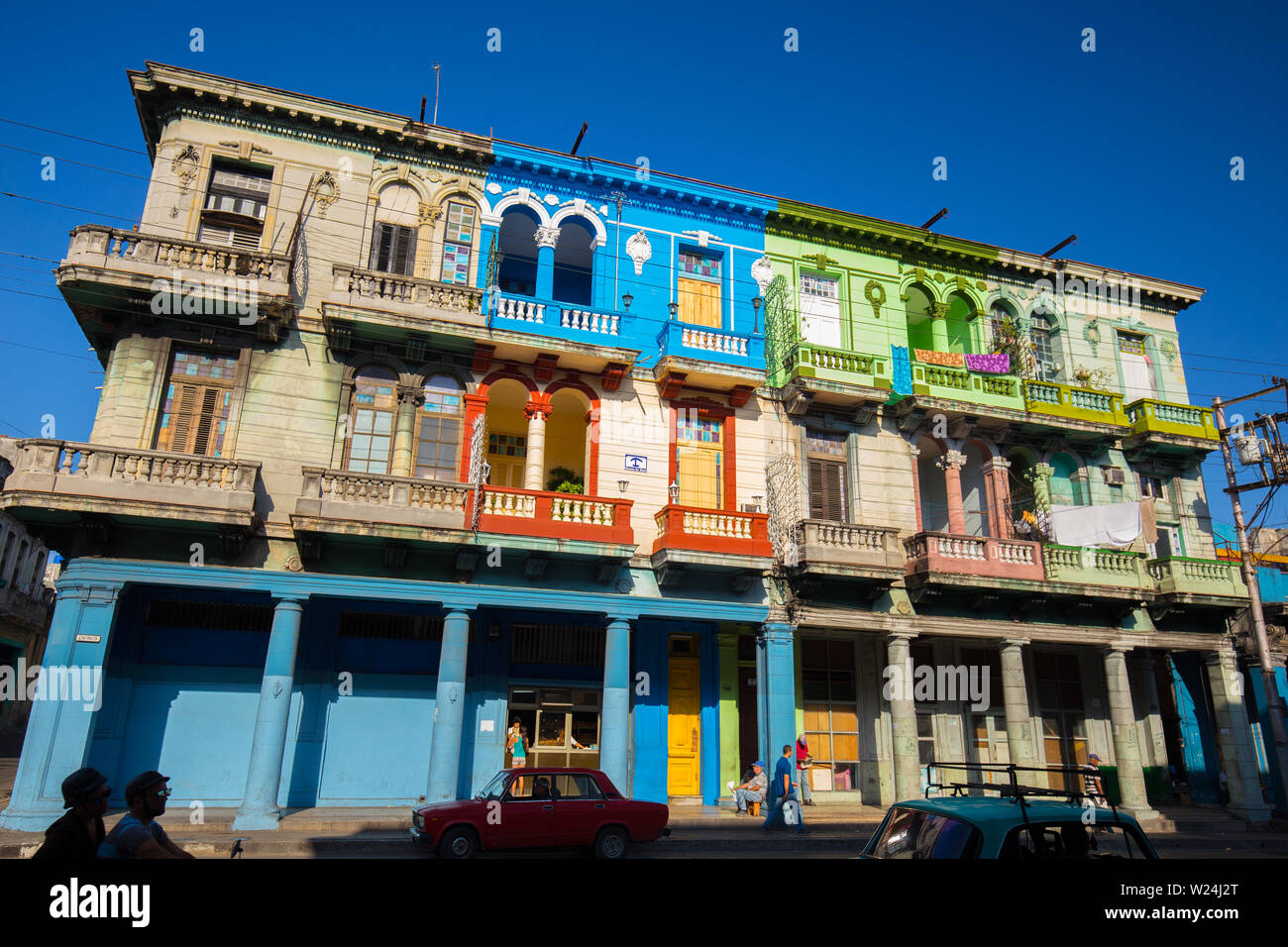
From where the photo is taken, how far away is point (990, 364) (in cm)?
2238

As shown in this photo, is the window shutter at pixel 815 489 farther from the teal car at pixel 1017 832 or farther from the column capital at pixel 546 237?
the teal car at pixel 1017 832

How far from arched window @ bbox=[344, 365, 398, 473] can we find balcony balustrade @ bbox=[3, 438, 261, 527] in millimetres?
2523

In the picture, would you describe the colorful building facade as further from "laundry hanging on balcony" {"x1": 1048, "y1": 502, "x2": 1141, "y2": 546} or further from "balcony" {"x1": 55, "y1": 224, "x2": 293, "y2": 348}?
"laundry hanging on balcony" {"x1": 1048, "y1": 502, "x2": 1141, "y2": 546}

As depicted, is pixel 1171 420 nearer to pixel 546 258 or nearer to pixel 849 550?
pixel 849 550

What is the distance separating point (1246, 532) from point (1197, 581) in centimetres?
229

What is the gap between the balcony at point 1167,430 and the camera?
23.5m

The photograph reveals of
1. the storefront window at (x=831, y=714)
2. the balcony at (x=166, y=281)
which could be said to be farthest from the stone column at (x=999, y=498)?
the balcony at (x=166, y=281)

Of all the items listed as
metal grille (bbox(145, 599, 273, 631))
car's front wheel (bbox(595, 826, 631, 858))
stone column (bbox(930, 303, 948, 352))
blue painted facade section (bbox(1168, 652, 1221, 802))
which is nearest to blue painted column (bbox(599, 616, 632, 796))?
car's front wheel (bbox(595, 826, 631, 858))

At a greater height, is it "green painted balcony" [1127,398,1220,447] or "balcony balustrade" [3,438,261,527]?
"green painted balcony" [1127,398,1220,447]

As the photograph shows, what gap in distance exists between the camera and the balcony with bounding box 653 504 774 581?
58.1 feet

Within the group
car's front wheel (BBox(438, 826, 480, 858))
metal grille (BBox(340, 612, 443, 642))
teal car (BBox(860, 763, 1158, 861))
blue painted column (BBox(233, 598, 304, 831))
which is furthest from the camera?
metal grille (BBox(340, 612, 443, 642))

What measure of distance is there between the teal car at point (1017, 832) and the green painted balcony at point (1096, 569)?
49.8ft

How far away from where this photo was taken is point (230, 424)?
16.8 meters

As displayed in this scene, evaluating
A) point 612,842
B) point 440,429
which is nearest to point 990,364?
point 440,429
